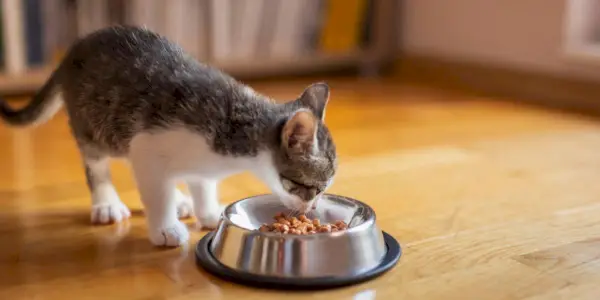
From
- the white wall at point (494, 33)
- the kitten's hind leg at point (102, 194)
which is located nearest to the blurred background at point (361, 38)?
the white wall at point (494, 33)

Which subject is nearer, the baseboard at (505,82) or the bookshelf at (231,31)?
the baseboard at (505,82)

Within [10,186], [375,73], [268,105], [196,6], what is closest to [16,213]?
[10,186]

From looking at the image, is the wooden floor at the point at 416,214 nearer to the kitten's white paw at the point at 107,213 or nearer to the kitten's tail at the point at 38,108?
the kitten's white paw at the point at 107,213

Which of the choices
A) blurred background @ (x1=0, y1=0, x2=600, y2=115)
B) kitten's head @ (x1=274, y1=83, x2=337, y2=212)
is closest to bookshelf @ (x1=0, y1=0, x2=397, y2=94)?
blurred background @ (x1=0, y1=0, x2=600, y2=115)

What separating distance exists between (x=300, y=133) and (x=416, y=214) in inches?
20.2

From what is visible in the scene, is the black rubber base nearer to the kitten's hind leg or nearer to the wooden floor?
the wooden floor

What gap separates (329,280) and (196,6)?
2.50 metres

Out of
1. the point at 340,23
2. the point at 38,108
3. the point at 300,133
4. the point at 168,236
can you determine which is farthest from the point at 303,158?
the point at 340,23

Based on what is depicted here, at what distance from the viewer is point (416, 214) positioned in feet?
5.86

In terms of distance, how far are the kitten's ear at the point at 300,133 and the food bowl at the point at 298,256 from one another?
0.52 feet

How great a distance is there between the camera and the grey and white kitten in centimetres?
143

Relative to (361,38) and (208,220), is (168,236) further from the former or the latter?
(361,38)

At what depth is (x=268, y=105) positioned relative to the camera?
1481 mm

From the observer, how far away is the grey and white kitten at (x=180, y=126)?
4.70 ft
